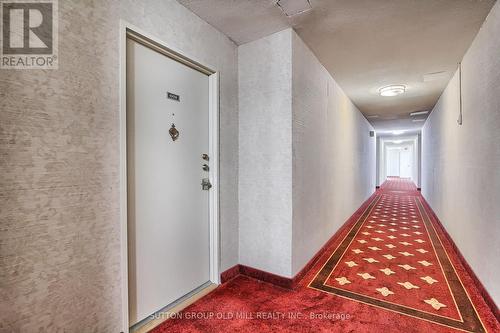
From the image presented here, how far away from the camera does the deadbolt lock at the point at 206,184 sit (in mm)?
2418

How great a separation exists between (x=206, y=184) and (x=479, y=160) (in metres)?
2.83

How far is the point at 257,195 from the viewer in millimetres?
2676

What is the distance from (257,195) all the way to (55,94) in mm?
1917

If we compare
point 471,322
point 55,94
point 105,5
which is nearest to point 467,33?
point 471,322

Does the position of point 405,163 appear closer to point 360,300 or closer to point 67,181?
point 360,300

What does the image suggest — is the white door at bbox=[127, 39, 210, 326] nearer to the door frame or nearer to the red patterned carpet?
the door frame

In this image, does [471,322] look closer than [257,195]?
Yes

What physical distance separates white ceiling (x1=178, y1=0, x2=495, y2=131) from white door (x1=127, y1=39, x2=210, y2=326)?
70 cm

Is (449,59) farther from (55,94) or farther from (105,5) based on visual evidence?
(55,94)

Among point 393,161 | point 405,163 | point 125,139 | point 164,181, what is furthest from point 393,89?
point 393,161

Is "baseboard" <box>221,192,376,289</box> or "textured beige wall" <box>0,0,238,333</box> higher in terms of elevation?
"textured beige wall" <box>0,0,238,333</box>

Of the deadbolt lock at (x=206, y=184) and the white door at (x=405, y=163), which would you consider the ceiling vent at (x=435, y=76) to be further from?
the white door at (x=405, y=163)

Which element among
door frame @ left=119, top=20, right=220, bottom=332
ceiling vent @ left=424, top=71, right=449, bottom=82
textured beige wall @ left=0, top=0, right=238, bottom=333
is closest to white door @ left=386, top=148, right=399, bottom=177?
ceiling vent @ left=424, top=71, right=449, bottom=82

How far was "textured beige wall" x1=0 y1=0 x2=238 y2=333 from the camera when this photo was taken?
4.00ft
